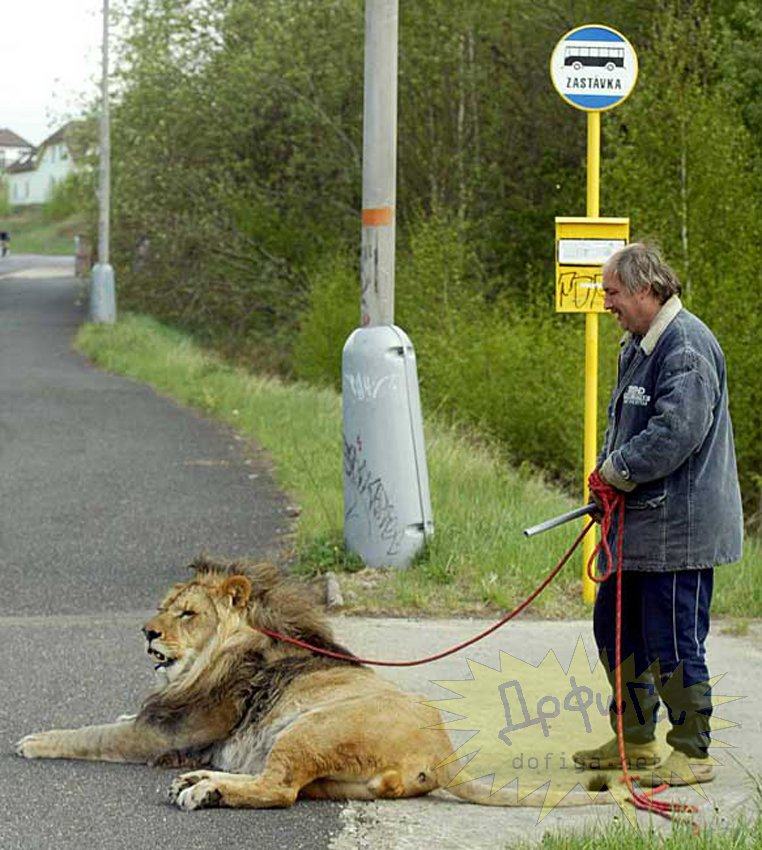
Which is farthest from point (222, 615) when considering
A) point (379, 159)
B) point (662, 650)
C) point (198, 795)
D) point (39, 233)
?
point (39, 233)

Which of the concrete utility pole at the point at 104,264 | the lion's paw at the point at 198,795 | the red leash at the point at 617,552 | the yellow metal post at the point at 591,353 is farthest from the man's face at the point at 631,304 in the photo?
the concrete utility pole at the point at 104,264

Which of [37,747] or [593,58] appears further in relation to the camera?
[593,58]

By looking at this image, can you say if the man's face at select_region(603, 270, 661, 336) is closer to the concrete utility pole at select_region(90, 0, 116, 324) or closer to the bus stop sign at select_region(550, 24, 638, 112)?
the bus stop sign at select_region(550, 24, 638, 112)

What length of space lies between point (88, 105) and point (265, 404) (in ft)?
82.1

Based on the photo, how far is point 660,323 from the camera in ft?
19.5

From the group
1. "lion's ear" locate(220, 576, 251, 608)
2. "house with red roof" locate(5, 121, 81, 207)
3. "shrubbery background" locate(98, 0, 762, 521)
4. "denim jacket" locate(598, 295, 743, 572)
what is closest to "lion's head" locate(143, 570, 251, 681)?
"lion's ear" locate(220, 576, 251, 608)

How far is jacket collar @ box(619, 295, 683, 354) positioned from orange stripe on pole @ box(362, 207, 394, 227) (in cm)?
442

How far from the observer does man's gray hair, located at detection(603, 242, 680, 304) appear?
592 cm

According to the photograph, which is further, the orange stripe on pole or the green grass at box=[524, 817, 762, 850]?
the orange stripe on pole

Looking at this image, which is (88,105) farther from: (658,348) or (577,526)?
(658,348)

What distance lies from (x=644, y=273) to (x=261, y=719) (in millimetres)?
2181

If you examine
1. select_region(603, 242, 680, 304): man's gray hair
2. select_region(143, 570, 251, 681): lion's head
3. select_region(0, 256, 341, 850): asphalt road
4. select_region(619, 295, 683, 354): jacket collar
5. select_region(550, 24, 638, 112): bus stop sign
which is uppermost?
select_region(550, 24, 638, 112): bus stop sign

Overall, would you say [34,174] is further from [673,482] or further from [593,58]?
[673,482]

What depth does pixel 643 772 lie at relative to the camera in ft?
20.0
